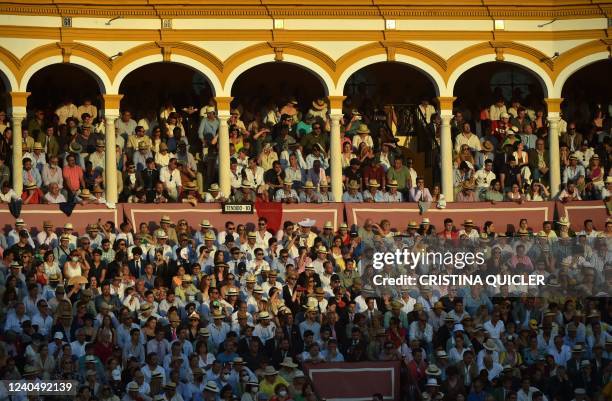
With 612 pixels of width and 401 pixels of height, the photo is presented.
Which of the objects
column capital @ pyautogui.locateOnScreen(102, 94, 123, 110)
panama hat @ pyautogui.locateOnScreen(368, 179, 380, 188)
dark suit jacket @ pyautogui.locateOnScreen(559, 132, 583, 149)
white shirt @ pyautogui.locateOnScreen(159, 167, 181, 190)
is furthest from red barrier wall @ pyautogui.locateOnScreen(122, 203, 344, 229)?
dark suit jacket @ pyautogui.locateOnScreen(559, 132, 583, 149)

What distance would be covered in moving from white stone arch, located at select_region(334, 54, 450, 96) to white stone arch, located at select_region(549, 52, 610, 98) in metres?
2.47

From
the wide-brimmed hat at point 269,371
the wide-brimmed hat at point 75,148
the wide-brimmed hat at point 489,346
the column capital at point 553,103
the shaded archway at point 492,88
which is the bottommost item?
the wide-brimmed hat at point 269,371

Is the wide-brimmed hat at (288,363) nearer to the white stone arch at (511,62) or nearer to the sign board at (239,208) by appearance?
the sign board at (239,208)

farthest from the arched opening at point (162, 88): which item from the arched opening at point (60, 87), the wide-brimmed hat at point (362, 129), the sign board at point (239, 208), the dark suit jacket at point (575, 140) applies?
the dark suit jacket at point (575, 140)

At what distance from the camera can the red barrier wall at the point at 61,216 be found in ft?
145

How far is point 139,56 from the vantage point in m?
47.5

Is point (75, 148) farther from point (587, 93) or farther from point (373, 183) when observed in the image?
point (587, 93)

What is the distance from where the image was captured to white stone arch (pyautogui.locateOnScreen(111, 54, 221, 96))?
155 feet

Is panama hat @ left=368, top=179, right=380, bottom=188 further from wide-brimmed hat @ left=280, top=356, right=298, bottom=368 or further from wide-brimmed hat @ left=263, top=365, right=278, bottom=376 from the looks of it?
wide-brimmed hat @ left=263, top=365, right=278, bottom=376

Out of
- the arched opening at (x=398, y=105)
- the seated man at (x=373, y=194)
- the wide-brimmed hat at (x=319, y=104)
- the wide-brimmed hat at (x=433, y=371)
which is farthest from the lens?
the arched opening at (x=398, y=105)

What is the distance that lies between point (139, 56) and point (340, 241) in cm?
688

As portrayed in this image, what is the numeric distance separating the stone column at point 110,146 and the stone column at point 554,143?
942 centimetres

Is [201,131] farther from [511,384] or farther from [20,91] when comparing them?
[511,384]

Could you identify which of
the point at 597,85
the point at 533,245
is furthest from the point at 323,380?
the point at 597,85
